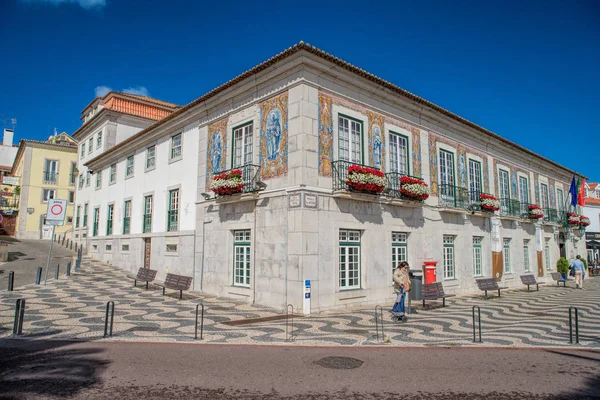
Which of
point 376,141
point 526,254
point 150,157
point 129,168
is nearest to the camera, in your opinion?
point 376,141

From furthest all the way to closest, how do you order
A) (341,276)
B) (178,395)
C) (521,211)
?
(521,211), (341,276), (178,395)

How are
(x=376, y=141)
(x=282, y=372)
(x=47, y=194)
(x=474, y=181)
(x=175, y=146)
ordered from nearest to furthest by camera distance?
(x=282, y=372) → (x=376, y=141) → (x=175, y=146) → (x=474, y=181) → (x=47, y=194)

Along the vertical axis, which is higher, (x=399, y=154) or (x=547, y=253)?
(x=399, y=154)

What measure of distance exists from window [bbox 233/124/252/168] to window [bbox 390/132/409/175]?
525 centimetres

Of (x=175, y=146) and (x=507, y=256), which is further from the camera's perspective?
(x=507, y=256)

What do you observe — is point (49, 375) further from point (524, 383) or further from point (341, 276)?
point (341, 276)

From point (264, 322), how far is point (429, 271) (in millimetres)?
7675

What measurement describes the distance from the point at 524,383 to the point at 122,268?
20.2m

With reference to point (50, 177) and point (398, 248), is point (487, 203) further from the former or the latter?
point (50, 177)

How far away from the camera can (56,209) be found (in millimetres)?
14320

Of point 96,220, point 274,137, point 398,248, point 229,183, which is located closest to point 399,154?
point 398,248

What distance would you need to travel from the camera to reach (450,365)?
631 cm

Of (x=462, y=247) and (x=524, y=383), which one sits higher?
(x=462, y=247)

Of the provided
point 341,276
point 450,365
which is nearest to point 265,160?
point 341,276
